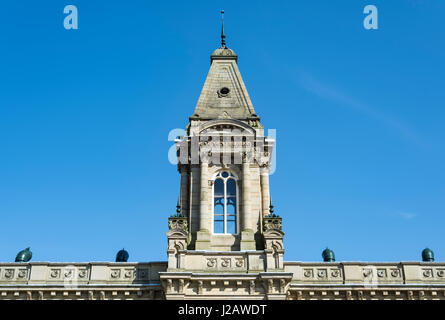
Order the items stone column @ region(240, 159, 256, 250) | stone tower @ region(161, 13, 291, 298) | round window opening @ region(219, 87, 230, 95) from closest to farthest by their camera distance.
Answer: stone tower @ region(161, 13, 291, 298), stone column @ region(240, 159, 256, 250), round window opening @ region(219, 87, 230, 95)

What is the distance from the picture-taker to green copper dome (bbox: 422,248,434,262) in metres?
29.7

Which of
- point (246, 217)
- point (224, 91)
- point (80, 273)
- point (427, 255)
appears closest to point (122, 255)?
point (80, 273)

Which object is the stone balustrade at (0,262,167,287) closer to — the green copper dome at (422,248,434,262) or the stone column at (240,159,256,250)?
the stone column at (240,159,256,250)

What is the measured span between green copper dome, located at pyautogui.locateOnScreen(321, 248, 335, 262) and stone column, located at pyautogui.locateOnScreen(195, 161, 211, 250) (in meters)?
8.05

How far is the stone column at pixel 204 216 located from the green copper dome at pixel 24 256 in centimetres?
960

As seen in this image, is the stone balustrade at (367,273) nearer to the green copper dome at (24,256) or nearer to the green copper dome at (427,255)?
the green copper dome at (427,255)

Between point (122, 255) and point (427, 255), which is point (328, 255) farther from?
point (122, 255)

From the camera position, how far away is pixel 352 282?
85.9 feet

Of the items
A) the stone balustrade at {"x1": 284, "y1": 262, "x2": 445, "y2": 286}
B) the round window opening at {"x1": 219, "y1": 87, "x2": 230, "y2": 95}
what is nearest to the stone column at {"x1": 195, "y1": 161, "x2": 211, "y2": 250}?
the stone balustrade at {"x1": 284, "y1": 262, "x2": 445, "y2": 286}

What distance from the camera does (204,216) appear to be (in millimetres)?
28438

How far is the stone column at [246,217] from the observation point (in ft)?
89.9

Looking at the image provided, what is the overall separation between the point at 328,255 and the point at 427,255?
18.1ft

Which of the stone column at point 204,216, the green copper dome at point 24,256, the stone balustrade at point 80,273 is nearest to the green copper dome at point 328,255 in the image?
the stone column at point 204,216
